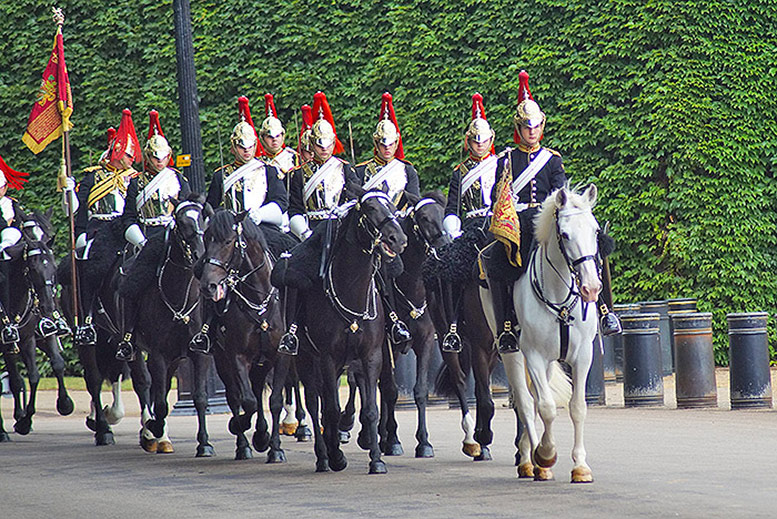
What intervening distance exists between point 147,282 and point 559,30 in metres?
9.11

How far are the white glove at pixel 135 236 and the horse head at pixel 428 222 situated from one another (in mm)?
2997

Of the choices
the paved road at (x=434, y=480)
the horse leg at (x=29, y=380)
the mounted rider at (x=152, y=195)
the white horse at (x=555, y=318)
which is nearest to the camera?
the paved road at (x=434, y=480)

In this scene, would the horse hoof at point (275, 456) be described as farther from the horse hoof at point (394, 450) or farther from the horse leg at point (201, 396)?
the horse hoof at point (394, 450)

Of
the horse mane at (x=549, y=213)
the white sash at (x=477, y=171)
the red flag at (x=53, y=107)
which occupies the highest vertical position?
the red flag at (x=53, y=107)

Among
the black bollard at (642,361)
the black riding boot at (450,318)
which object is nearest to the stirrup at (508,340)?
the black riding boot at (450,318)

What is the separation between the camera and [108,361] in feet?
53.4

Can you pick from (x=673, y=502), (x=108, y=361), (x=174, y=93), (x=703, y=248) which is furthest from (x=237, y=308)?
(x=174, y=93)

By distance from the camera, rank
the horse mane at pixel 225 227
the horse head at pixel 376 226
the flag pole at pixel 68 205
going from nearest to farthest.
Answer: the horse head at pixel 376 226
the horse mane at pixel 225 227
the flag pole at pixel 68 205

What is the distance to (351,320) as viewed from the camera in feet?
38.9

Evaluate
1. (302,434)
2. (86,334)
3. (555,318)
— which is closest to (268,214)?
(302,434)

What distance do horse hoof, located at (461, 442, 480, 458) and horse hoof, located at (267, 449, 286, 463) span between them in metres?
1.50

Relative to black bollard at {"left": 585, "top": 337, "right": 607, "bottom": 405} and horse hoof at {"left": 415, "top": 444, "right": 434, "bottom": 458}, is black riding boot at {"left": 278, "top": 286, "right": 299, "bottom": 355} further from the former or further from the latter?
black bollard at {"left": 585, "top": 337, "right": 607, "bottom": 405}

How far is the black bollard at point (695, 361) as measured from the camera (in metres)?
16.9

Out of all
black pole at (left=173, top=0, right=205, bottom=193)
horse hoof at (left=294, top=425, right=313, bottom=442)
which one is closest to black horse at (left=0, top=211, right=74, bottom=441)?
black pole at (left=173, top=0, right=205, bottom=193)
